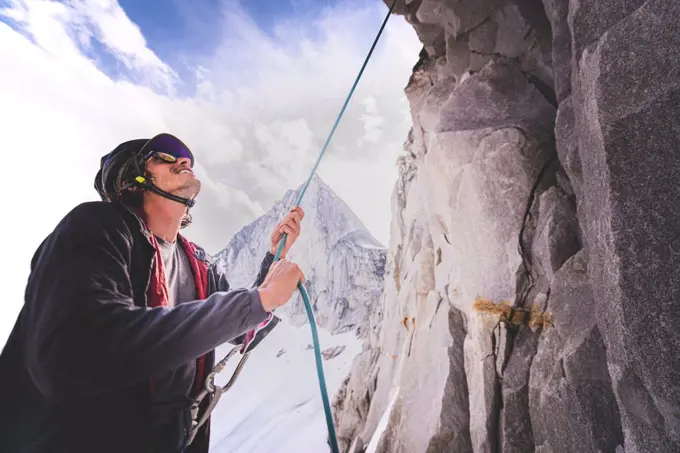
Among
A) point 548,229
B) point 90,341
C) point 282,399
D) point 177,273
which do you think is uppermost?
point 282,399

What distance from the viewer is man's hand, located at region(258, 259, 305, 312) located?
256 centimetres

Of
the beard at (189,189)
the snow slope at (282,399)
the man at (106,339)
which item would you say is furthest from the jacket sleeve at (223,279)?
the snow slope at (282,399)

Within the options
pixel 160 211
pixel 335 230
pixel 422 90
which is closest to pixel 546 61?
pixel 422 90

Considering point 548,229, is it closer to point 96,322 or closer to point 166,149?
point 166,149

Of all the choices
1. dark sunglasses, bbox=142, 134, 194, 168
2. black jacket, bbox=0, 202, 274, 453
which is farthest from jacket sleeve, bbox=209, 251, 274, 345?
black jacket, bbox=0, 202, 274, 453

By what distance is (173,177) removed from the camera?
135 inches

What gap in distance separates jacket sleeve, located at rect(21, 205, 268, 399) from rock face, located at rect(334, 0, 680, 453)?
318 cm

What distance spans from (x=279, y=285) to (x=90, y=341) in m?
1.18

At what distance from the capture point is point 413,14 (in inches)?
367

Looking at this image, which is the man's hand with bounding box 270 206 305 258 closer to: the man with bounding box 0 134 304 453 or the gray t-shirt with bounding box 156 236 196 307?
the gray t-shirt with bounding box 156 236 196 307

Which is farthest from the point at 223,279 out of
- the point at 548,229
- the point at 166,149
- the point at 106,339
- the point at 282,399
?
the point at 282,399

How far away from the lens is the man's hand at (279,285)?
2561 mm

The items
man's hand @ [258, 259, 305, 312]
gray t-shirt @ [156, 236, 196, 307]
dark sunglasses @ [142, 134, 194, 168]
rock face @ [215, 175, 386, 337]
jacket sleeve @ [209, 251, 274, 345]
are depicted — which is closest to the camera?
man's hand @ [258, 259, 305, 312]

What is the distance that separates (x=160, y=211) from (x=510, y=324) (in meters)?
5.68
